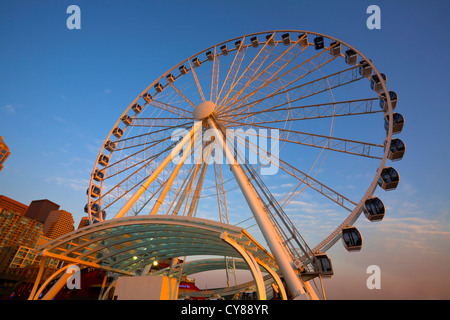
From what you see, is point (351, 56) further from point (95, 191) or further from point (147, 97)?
point (95, 191)

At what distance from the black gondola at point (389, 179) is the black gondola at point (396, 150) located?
982 mm

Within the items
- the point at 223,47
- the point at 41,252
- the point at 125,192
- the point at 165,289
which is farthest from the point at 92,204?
the point at 223,47

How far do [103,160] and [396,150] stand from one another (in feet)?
74.9

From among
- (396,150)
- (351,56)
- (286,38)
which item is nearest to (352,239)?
(396,150)

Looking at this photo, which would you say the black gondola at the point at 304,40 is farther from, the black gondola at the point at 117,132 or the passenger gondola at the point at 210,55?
the black gondola at the point at 117,132

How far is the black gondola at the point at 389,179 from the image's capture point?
1398 cm

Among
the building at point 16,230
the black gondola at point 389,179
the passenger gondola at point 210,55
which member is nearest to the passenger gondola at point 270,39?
the passenger gondola at point 210,55

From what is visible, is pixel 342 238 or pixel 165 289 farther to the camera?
pixel 342 238

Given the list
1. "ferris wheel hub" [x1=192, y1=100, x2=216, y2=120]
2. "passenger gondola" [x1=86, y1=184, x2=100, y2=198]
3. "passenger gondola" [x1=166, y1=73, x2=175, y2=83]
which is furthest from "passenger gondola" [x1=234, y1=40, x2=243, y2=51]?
"passenger gondola" [x1=86, y1=184, x2=100, y2=198]

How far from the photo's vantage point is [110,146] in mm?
22766

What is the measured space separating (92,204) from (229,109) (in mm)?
13907
